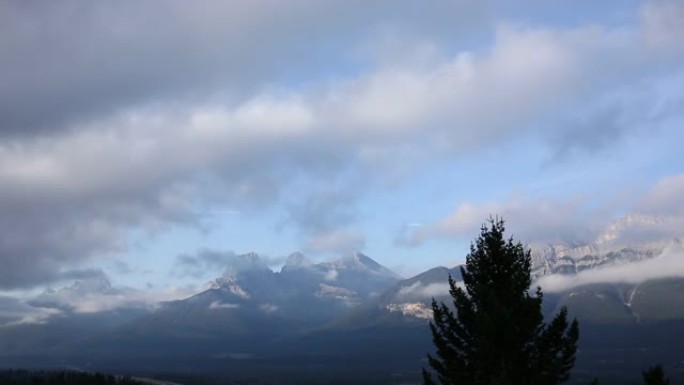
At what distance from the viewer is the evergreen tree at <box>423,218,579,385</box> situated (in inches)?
1232

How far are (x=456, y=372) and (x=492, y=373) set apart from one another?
282 cm

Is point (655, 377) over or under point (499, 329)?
under

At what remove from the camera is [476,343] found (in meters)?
32.9

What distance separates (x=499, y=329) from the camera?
31.0 meters

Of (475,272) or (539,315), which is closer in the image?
(539,315)

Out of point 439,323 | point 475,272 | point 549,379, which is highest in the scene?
point 475,272

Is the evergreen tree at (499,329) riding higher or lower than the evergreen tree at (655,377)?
higher

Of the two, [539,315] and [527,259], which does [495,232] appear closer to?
[527,259]

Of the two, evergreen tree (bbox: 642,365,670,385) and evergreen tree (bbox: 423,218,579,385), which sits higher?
evergreen tree (bbox: 423,218,579,385)

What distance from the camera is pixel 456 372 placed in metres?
33.6

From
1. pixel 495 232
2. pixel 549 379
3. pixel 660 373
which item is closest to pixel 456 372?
pixel 549 379

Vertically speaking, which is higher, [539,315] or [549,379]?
[539,315]

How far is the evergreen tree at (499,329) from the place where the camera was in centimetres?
3130

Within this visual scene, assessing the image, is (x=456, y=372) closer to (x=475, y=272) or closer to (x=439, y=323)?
(x=439, y=323)
